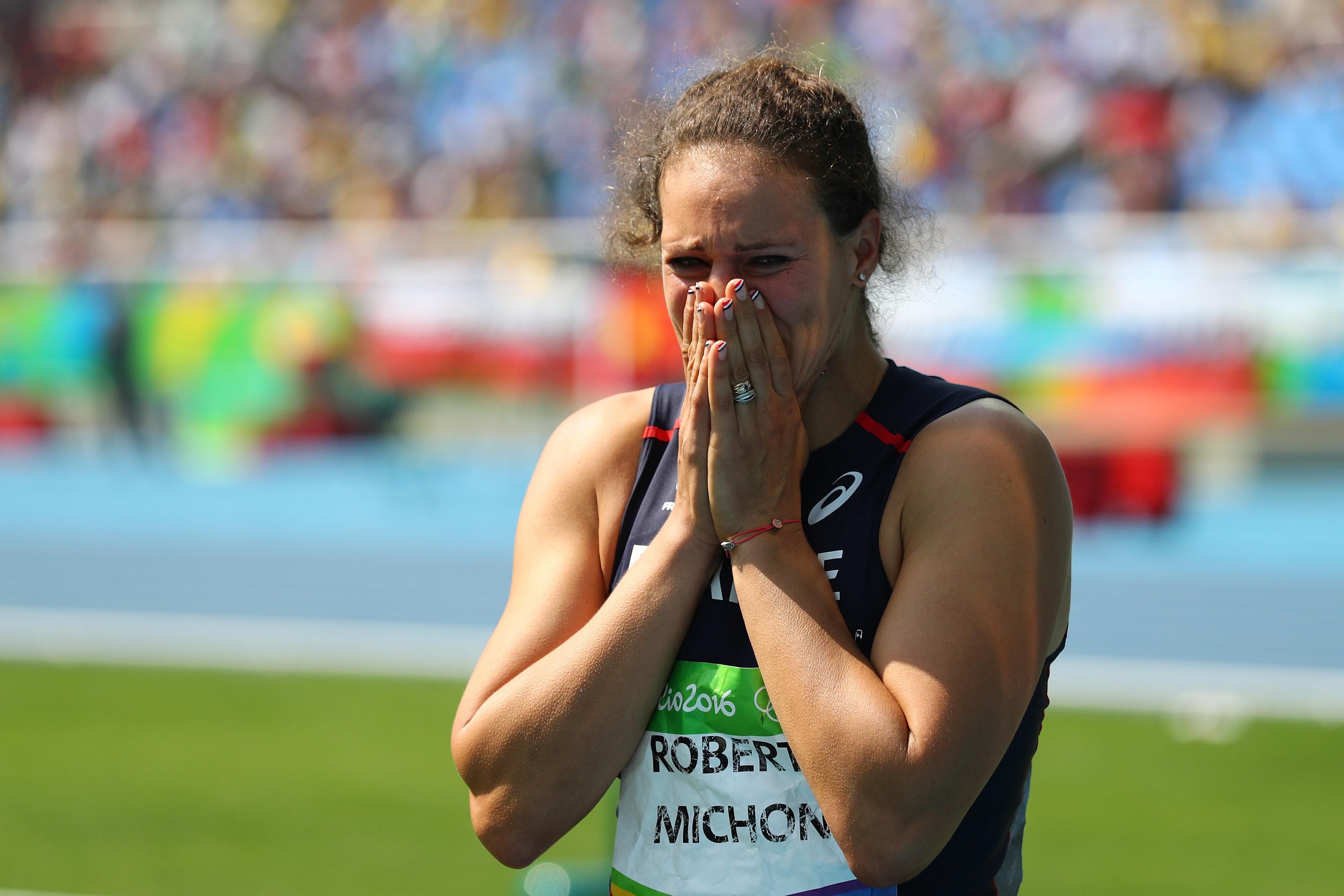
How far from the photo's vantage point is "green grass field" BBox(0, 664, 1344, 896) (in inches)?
207

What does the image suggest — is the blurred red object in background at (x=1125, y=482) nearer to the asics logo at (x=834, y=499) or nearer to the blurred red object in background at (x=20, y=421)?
the asics logo at (x=834, y=499)

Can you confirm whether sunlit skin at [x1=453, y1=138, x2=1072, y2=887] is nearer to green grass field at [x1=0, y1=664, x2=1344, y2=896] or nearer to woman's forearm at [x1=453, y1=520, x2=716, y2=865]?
woman's forearm at [x1=453, y1=520, x2=716, y2=865]

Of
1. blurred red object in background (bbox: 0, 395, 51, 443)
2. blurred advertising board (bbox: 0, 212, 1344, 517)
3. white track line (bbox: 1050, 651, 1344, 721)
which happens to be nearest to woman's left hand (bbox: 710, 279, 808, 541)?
blurred advertising board (bbox: 0, 212, 1344, 517)

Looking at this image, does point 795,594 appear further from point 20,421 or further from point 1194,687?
point 20,421

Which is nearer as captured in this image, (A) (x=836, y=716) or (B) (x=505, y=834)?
(A) (x=836, y=716)

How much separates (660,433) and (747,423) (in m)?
0.28

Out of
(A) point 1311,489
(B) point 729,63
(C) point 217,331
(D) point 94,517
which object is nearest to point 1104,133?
(A) point 1311,489

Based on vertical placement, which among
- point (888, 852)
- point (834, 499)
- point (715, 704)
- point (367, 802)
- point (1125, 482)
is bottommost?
point (367, 802)

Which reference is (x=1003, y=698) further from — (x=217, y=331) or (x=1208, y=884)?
→ (x=217, y=331)

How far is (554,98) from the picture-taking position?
13.7 meters

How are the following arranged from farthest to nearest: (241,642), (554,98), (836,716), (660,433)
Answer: (554,98) → (241,642) → (660,433) → (836,716)

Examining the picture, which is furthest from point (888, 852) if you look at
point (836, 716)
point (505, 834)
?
point (505, 834)

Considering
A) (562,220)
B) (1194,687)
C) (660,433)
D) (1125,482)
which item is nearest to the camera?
(660,433)

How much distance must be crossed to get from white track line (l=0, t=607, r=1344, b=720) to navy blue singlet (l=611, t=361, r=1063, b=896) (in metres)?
5.88
